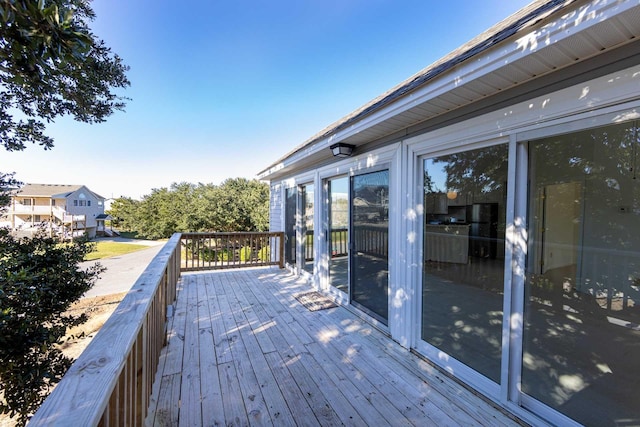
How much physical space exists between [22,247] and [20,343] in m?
0.87

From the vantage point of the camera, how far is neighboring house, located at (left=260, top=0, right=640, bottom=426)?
4.58ft

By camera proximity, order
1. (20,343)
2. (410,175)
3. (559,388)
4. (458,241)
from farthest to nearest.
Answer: (410,175), (458,241), (20,343), (559,388)

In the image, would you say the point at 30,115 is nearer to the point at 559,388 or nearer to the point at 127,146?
the point at 559,388

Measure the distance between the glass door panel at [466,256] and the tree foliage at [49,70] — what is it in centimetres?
276

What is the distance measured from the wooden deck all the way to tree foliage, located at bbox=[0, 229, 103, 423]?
91 centimetres

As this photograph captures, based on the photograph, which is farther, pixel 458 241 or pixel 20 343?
pixel 458 241

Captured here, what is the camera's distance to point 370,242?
3447 millimetres

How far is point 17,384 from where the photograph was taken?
209 cm

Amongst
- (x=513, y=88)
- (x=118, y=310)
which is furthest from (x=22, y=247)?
(x=513, y=88)

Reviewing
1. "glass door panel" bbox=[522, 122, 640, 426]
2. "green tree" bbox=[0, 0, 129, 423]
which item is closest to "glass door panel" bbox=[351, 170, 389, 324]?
"glass door panel" bbox=[522, 122, 640, 426]

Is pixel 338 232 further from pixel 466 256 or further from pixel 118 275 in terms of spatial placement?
pixel 118 275

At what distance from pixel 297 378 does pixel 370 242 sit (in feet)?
5.88

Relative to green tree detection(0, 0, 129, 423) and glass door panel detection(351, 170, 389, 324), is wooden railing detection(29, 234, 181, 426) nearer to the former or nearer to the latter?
green tree detection(0, 0, 129, 423)

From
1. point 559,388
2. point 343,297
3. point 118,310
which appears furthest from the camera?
point 343,297
